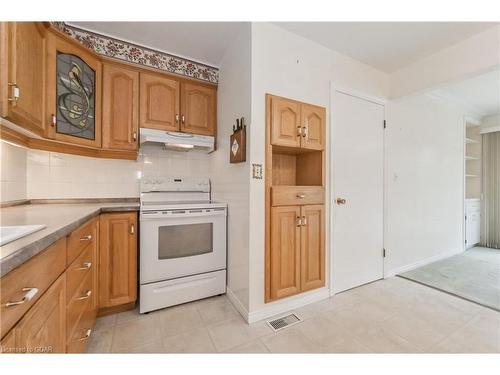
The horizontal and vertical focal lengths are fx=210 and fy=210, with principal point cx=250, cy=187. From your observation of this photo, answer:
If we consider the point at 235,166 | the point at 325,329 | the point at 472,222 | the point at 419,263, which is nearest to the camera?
the point at 325,329

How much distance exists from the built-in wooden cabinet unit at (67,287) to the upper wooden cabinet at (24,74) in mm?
732

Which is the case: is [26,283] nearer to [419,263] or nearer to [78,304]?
[78,304]

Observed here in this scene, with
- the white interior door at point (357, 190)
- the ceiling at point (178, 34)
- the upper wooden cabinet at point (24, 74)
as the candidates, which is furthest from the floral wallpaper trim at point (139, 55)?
the white interior door at point (357, 190)

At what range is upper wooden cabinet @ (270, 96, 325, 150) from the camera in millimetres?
1768

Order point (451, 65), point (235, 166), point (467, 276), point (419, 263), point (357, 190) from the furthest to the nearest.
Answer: point (419, 263) < point (467, 276) < point (357, 190) < point (451, 65) < point (235, 166)

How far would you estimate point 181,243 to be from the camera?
190cm

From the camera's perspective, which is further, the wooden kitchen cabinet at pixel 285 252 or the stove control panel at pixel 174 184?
the stove control panel at pixel 174 184

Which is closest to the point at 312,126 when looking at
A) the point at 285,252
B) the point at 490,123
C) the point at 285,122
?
the point at 285,122

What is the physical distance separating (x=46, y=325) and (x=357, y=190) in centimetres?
246

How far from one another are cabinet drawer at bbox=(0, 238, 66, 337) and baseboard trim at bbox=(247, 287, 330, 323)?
1350 mm

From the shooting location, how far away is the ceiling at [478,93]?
2699 mm

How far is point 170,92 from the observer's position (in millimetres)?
2172

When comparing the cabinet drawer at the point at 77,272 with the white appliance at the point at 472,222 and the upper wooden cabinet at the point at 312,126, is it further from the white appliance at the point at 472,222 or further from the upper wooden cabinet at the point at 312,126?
the white appliance at the point at 472,222

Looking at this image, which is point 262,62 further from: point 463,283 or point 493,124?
point 493,124
